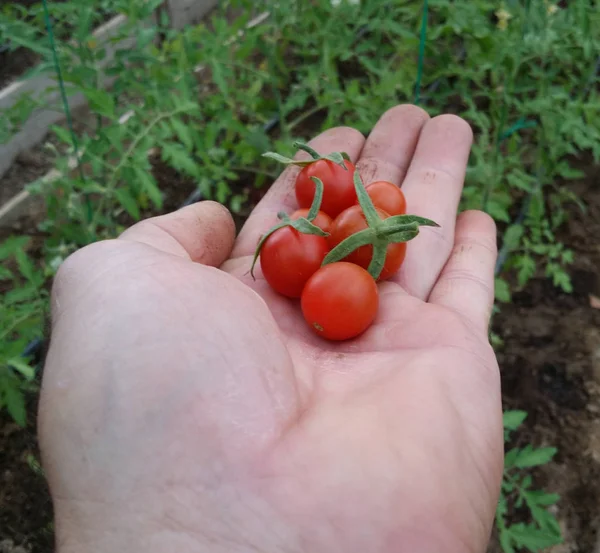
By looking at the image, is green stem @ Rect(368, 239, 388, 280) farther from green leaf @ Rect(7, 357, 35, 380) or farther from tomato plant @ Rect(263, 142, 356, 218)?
green leaf @ Rect(7, 357, 35, 380)

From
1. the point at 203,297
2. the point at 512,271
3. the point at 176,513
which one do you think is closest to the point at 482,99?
the point at 512,271

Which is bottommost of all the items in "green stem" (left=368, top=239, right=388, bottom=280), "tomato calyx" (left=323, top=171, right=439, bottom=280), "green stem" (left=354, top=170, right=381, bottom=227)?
"green stem" (left=368, top=239, right=388, bottom=280)

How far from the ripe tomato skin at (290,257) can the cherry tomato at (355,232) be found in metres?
0.05

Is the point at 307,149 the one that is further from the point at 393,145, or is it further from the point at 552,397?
the point at 552,397

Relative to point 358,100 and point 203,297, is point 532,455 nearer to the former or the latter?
point 203,297

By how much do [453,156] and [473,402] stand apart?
93 cm

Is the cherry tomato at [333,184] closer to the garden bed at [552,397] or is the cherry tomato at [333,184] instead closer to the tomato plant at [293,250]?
A: the tomato plant at [293,250]

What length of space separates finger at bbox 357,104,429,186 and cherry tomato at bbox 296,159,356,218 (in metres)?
0.33

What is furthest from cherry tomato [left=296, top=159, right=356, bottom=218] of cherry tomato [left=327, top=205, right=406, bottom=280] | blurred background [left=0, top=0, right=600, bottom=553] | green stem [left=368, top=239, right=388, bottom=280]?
blurred background [left=0, top=0, right=600, bottom=553]

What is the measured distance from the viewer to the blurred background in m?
1.92

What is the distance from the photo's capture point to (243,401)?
41.9 inches

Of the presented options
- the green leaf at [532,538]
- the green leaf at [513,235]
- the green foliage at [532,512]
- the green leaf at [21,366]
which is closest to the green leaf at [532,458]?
the green foliage at [532,512]

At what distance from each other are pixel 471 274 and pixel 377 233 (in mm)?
327

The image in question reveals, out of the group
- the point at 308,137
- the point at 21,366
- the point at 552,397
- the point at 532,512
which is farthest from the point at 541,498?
the point at 308,137
